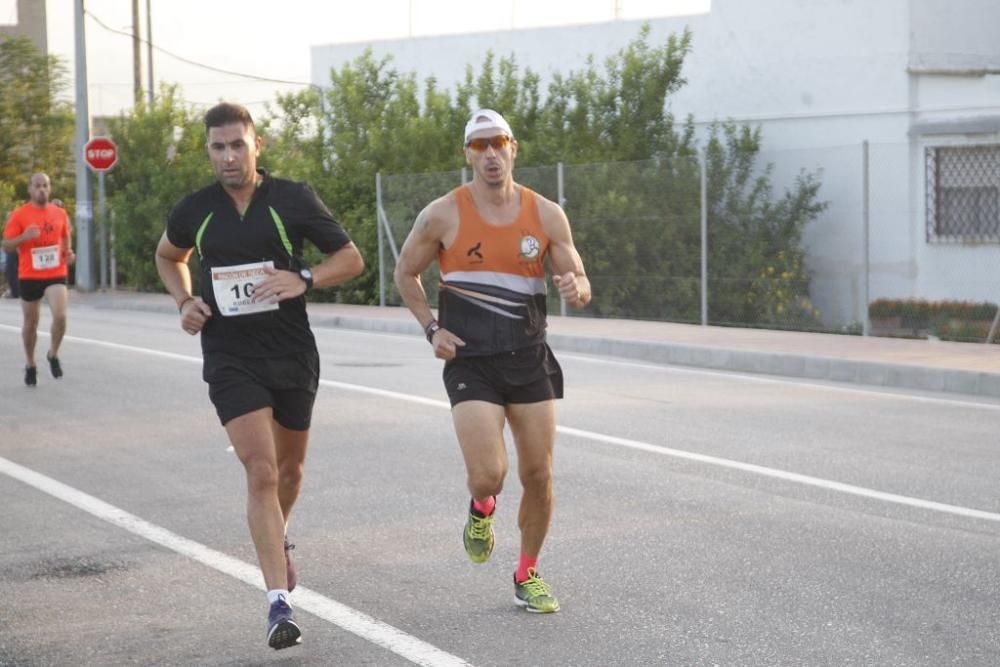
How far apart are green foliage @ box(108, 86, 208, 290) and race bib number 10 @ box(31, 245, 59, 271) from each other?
17.6 metres

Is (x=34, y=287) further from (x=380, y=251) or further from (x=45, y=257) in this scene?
(x=380, y=251)

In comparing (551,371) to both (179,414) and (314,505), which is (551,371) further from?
(179,414)

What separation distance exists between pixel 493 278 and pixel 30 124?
1761 inches

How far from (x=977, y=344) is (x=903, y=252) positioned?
6.28m

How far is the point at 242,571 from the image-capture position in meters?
7.21

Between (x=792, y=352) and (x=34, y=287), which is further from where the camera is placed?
(x=792, y=352)

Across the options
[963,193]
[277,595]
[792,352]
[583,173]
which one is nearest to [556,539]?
[277,595]

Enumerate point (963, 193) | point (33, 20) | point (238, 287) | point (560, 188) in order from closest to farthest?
1. point (238, 287)
2. point (963, 193)
3. point (560, 188)
4. point (33, 20)

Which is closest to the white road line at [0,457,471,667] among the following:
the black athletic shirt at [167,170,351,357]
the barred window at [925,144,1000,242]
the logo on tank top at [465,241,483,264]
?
the black athletic shirt at [167,170,351,357]

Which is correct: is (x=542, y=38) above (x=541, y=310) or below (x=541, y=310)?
above

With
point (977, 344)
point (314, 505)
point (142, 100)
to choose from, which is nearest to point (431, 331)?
point (314, 505)

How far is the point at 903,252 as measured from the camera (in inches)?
A: 945

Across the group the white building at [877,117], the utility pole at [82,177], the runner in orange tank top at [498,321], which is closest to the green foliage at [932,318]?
the white building at [877,117]

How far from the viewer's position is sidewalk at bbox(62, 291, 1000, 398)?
15.2 m
